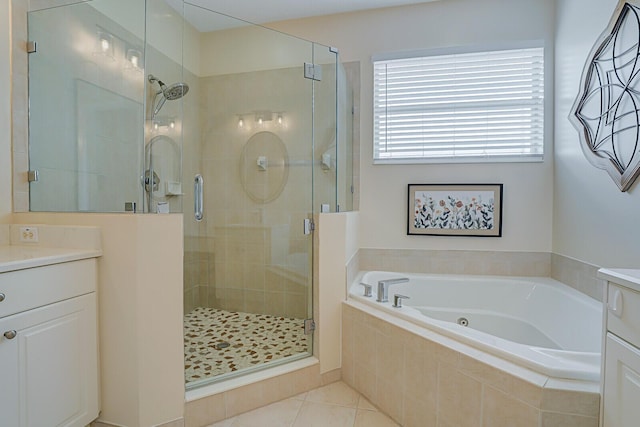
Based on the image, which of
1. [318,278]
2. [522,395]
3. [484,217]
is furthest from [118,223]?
[484,217]

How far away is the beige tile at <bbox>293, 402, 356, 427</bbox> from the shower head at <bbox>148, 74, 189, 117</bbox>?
191cm

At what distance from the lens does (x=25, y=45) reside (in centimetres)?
186

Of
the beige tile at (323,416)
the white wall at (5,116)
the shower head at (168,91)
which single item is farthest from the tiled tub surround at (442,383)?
the white wall at (5,116)

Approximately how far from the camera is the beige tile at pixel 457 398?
1378mm

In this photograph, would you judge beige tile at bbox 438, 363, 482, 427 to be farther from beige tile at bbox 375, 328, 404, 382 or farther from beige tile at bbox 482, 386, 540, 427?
beige tile at bbox 375, 328, 404, 382

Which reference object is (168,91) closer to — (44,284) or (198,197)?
(198,197)

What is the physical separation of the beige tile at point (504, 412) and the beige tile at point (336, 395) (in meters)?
0.81

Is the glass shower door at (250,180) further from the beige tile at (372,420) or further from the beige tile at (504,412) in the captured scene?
the beige tile at (504,412)

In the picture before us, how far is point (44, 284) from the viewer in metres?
1.40

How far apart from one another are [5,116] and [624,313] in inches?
108

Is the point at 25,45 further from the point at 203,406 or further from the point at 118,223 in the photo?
the point at 203,406

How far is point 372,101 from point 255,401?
238 cm

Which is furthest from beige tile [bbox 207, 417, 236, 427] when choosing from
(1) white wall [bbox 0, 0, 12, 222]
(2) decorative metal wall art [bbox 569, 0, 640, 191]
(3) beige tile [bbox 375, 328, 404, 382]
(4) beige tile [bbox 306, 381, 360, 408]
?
(2) decorative metal wall art [bbox 569, 0, 640, 191]

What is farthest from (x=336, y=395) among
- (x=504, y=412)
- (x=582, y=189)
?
(x=582, y=189)
